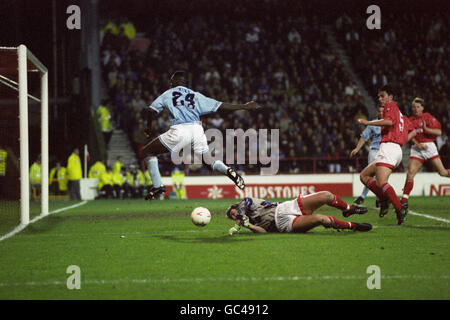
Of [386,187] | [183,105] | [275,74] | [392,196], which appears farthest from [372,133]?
[275,74]

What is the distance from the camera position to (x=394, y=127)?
10445 mm

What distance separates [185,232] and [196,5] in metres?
22.9

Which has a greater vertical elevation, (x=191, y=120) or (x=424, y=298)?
(x=191, y=120)

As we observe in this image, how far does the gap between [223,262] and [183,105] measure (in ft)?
12.9

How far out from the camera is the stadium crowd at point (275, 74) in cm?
2356

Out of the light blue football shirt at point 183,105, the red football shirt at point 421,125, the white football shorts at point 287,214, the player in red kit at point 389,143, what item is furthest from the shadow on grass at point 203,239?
the red football shirt at point 421,125

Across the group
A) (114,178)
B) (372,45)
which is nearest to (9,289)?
(114,178)

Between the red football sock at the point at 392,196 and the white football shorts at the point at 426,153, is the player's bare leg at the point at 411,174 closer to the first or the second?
the white football shorts at the point at 426,153

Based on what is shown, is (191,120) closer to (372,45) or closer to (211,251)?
(211,251)

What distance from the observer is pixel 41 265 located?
6.97m

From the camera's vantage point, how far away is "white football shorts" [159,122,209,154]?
1016cm

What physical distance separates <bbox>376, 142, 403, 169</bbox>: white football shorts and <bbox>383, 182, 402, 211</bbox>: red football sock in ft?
1.19

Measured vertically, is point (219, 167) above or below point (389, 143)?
below

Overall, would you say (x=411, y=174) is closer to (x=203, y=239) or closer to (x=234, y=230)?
(x=234, y=230)
